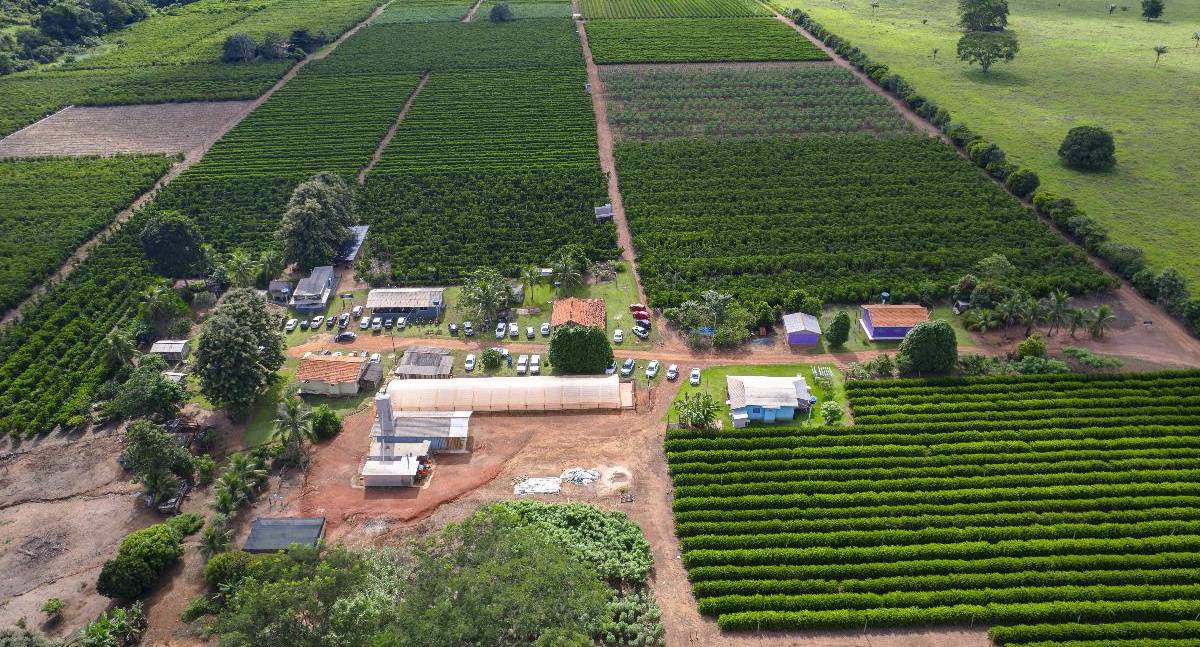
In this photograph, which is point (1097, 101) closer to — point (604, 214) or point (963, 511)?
point (604, 214)

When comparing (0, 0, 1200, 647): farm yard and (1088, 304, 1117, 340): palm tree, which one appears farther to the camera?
(1088, 304, 1117, 340): palm tree

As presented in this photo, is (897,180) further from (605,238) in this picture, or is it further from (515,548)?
(515,548)

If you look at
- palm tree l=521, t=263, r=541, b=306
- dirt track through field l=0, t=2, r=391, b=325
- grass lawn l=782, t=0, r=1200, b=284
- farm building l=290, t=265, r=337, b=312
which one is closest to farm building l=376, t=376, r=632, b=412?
palm tree l=521, t=263, r=541, b=306

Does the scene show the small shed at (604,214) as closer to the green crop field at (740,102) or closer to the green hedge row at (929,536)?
the green crop field at (740,102)

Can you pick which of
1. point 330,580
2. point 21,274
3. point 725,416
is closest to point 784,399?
point 725,416

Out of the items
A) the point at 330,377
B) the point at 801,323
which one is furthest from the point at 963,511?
the point at 330,377

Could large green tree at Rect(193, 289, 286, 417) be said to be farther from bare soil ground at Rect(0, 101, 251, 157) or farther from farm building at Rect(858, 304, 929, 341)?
bare soil ground at Rect(0, 101, 251, 157)
